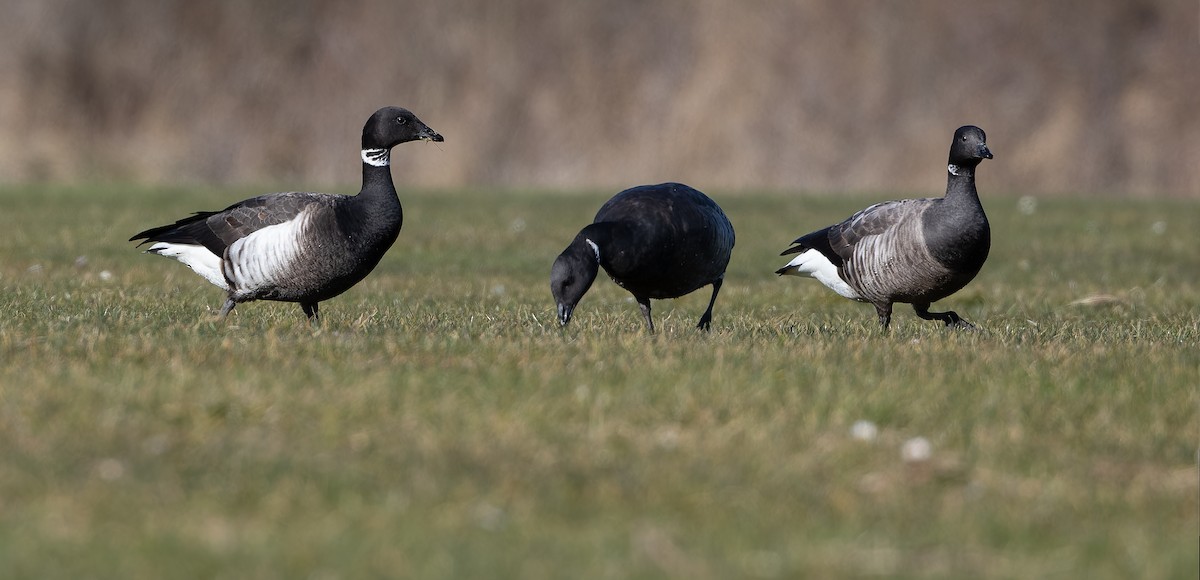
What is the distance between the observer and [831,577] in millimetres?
4469

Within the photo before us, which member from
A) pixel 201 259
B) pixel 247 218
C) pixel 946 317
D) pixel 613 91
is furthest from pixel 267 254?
pixel 613 91

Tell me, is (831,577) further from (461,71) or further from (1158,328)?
(461,71)

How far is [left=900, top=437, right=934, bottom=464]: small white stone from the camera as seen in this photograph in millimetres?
5727

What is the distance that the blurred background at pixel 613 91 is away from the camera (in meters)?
26.9

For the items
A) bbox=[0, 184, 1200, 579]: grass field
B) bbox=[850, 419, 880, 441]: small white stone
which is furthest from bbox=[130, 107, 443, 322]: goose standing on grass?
bbox=[850, 419, 880, 441]: small white stone

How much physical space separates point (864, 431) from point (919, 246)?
12.2ft

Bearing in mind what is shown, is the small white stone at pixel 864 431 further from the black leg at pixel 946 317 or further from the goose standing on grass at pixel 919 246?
the black leg at pixel 946 317

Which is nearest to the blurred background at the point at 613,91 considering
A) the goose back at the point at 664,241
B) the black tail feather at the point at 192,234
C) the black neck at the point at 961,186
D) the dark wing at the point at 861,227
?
the dark wing at the point at 861,227

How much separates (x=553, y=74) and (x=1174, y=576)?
24.5m

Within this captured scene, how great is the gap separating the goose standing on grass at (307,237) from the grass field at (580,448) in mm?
405

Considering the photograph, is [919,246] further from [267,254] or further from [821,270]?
[267,254]

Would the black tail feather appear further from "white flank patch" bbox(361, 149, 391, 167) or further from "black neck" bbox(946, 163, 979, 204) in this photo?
"black neck" bbox(946, 163, 979, 204)

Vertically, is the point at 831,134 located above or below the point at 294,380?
above

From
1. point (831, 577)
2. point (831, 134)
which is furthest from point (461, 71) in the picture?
point (831, 577)
